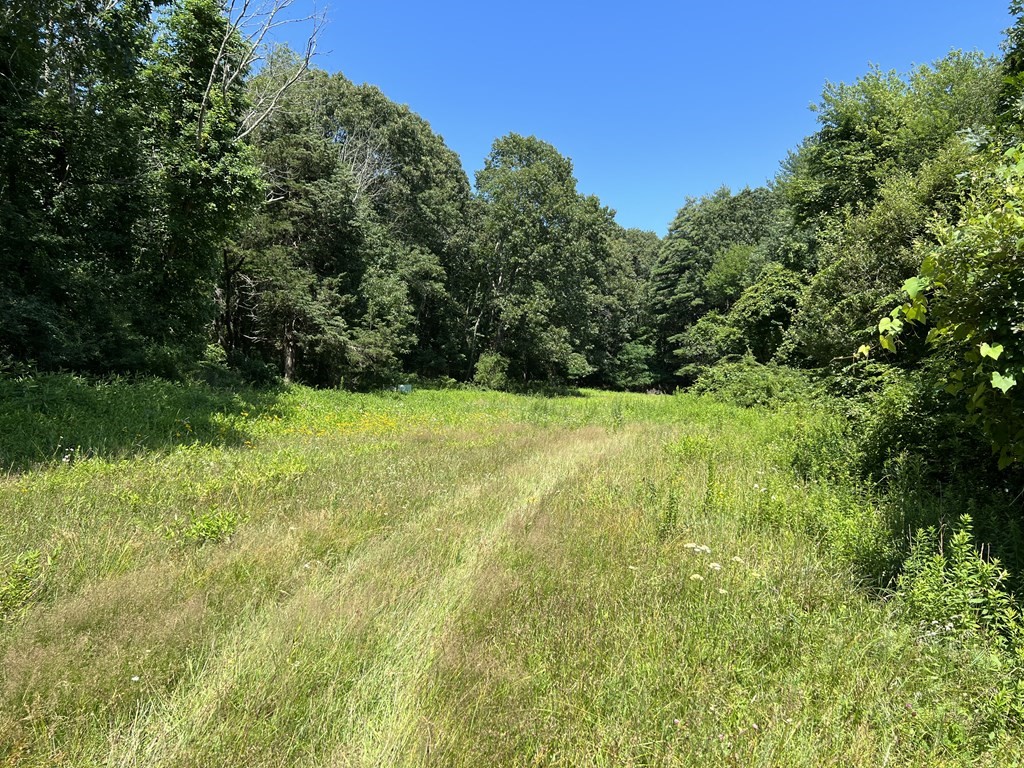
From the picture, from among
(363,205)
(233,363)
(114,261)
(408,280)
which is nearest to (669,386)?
(408,280)

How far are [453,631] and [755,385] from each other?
16.0 meters

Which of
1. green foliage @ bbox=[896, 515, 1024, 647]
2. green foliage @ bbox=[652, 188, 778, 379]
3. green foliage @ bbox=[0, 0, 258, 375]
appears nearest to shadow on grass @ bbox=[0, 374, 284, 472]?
green foliage @ bbox=[0, 0, 258, 375]

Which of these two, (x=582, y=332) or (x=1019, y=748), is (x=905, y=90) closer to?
(x=582, y=332)

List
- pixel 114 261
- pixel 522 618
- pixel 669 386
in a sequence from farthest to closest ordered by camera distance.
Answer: pixel 669 386 < pixel 114 261 < pixel 522 618

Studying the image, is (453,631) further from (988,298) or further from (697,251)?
(697,251)

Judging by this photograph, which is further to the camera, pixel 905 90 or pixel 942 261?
pixel 905 90

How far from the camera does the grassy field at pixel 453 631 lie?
2.22m

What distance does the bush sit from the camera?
1453 centimetres

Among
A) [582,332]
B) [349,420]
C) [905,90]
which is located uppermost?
[905,90]

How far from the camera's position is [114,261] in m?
13.1

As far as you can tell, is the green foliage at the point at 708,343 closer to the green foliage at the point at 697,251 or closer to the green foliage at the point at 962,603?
the green foliage at the point at 697,251

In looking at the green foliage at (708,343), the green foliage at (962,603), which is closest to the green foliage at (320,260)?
the green foliage at (708,343)

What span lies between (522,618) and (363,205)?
2468cm

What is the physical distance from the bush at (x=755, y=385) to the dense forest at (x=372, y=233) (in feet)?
0.45
